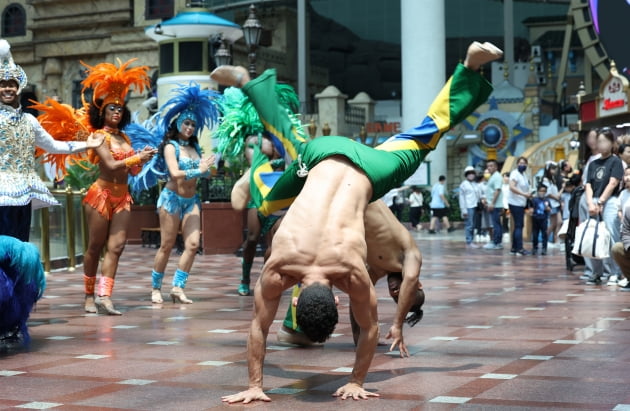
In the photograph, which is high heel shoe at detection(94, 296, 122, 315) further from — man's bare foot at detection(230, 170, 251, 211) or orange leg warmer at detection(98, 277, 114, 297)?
man's bare foot at detection(230, 170, 251, 211)

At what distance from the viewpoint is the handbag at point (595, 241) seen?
12180 millimetres

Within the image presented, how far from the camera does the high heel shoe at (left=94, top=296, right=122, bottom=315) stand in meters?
9.64

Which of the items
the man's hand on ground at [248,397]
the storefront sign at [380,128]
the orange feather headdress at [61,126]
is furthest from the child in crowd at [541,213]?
the storefront sign at [380,128]

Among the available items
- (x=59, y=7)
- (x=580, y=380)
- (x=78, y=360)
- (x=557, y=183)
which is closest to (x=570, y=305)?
(x=580, y=380)

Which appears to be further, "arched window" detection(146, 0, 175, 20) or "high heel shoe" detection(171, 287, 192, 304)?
"arched window" detection(146, 0, 175, 20)

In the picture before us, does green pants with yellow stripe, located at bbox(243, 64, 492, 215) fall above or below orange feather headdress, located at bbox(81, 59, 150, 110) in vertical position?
below

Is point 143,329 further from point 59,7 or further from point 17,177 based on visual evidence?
point 59,7

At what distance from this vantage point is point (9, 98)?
7.99 m

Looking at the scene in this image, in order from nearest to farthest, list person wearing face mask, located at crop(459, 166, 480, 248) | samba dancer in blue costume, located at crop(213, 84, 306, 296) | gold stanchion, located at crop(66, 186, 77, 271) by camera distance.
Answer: samba dancer in blue costume, located at crop(213, 84, 306, 296), gold stanchion, located at crop(66, 186, 77, 271), person wearing face mask, located at crop(459, 166, 480, 248)

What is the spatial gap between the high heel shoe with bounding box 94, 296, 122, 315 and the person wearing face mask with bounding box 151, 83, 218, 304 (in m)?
1.01

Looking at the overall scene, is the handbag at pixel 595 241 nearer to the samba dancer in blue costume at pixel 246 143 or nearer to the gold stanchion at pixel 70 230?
the samba dancer in blue costume at pixel 246 143

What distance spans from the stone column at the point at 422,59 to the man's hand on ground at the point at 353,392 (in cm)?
3154

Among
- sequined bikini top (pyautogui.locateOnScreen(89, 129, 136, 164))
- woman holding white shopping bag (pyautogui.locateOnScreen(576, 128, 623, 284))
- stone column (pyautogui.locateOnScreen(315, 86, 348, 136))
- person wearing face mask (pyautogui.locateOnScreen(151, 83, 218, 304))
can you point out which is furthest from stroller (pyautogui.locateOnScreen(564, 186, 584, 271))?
stone column (pyautogui.locateOnScreen(315, 86, 348, 136))

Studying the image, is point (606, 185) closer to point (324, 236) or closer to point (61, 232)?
point (324, 236)
